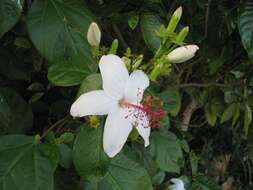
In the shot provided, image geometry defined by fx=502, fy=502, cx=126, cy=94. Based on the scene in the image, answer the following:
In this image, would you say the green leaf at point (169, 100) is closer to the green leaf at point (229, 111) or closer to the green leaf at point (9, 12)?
the green leaf at point (9, 12)

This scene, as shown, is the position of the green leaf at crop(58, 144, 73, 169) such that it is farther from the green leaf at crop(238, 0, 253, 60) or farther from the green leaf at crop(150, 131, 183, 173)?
the green leaf at crop(238, 0, 253, 60)

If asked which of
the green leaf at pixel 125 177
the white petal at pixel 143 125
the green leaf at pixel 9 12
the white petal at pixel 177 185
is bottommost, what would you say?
the white petal at pixel 177 185

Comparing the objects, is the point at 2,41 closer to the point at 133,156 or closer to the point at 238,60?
the point at 133,156

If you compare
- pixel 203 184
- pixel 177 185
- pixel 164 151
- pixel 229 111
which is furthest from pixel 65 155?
pixel 229 111

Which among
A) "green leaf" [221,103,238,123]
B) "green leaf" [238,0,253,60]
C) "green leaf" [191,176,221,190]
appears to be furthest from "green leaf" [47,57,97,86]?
"green leaf" [221,103,238,123]

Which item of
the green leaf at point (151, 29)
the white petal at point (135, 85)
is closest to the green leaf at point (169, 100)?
the green leaf at point (151, 29)

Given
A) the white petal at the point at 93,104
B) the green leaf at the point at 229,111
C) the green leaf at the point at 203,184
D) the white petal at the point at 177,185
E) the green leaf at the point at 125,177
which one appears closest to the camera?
the white petal at the point at 93,104
